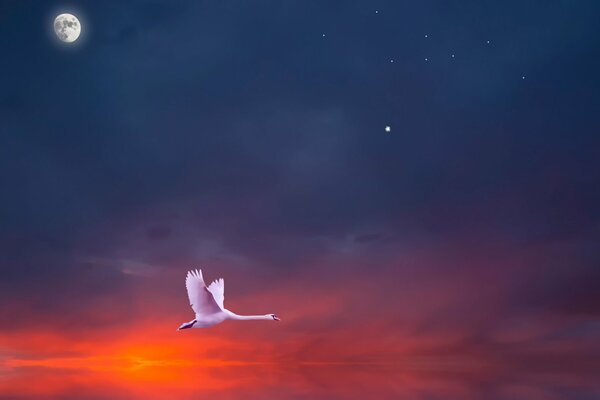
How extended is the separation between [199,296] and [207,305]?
0.82 metres

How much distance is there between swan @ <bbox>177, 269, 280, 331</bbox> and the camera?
28703 mm

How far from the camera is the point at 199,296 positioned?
95.9 ft

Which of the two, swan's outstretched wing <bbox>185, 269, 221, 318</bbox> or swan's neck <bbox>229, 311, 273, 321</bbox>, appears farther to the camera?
swan's neck <bbox>229, 311, 273, 321</bbox>

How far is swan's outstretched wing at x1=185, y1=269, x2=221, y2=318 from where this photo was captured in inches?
1123

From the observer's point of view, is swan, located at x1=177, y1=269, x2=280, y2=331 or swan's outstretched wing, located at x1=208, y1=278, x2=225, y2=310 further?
swan's outstretched wing, located at x1=208, y1=278, x2=225, y2=310

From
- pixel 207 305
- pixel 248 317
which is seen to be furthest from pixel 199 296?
pixel 248 317

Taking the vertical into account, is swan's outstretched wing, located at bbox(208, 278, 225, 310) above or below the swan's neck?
above

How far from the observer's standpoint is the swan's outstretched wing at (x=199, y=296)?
93.6 feet

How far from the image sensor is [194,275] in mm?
28375

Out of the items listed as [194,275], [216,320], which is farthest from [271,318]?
[194,275]

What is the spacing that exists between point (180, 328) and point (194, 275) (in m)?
3.26

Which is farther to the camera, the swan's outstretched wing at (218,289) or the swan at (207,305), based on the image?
the swan's outstretched wing at (218,289)

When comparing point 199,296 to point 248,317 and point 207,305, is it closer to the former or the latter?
point 207,305

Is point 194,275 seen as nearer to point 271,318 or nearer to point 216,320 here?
point 216,320
